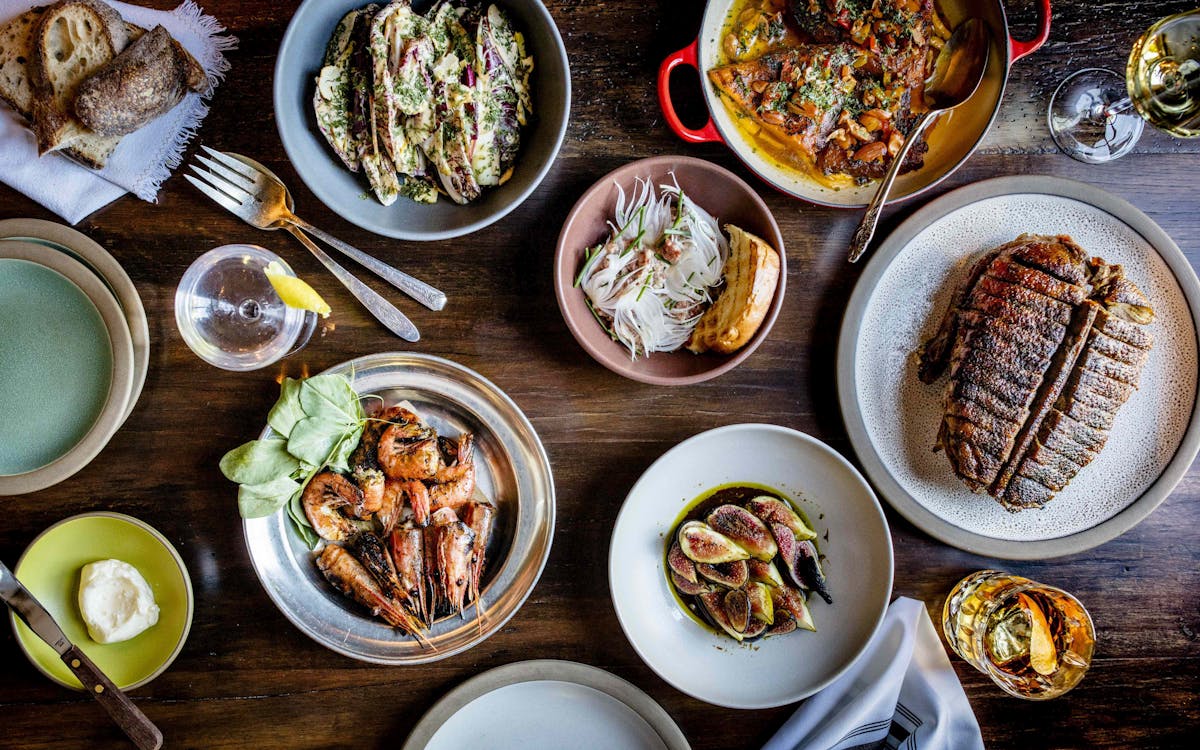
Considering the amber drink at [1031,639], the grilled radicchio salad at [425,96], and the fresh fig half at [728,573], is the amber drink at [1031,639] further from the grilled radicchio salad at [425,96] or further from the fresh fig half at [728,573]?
the grilled radicchio salad at [425,96]

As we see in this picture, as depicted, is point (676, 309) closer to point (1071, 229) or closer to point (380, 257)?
point (380, 257)

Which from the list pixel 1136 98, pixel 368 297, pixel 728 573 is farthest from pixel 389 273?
pixel 1136 98

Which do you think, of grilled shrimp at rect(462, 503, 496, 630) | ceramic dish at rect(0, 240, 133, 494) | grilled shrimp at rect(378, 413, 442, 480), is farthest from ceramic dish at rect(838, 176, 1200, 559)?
ceramic dish at rect(0, 240, 133, 494)

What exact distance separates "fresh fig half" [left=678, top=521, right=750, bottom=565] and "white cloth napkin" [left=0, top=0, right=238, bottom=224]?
5.87 ft

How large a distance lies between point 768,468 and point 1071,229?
1.13m

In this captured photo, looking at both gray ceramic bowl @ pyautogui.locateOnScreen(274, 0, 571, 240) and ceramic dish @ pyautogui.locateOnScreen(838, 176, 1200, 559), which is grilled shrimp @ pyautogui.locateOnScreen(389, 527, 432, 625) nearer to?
gray ceramic bowl @ pyautogui.locateOnScreen(274, 0, 571, 240)

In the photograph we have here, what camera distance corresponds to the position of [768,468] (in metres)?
2.12

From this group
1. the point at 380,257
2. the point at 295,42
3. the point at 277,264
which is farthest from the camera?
the point at 380,257

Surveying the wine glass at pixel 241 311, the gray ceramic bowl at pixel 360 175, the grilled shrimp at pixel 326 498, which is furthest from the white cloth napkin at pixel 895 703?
the wine glass at pixel 241 311

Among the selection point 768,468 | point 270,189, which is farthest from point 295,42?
point 768,468

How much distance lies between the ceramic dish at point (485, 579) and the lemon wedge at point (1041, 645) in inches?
56.0

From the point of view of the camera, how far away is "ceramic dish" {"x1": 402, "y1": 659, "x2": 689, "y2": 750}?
2121 mm

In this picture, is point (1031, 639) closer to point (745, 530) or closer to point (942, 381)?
point (942, 381)

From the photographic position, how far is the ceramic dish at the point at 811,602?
6.75ft
